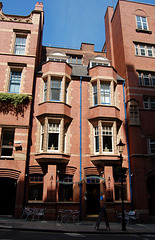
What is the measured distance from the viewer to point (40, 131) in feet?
54.2

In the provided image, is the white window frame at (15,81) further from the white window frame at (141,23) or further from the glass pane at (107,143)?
the white window frame at (141,23)

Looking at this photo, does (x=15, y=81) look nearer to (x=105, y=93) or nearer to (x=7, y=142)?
(x=7, y=142)

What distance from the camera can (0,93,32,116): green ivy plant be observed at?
623 inches

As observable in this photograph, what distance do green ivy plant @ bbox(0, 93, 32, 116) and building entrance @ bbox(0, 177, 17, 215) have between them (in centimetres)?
536

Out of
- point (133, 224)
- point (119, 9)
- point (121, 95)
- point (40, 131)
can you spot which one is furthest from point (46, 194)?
point (119, 9)

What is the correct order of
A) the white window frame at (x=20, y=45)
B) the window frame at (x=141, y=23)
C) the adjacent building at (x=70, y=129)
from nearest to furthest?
1. the adjacent building at (x=70, y=129)
2. the white window frame at (x=20, y=45)
3. the window frame at (x=141, y=23)

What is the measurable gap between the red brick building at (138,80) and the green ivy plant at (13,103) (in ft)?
29.9

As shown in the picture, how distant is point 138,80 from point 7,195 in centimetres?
1539

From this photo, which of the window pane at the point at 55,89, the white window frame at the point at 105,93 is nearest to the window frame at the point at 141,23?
the white window frame at the point at 105,93

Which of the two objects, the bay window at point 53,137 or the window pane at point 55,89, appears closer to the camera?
the bay window at point 53,137

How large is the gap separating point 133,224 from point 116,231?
3.63 m

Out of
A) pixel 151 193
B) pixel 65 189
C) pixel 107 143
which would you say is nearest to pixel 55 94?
pixel 107 143

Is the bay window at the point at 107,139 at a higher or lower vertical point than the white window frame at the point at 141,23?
lower

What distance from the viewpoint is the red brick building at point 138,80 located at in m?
16.0
